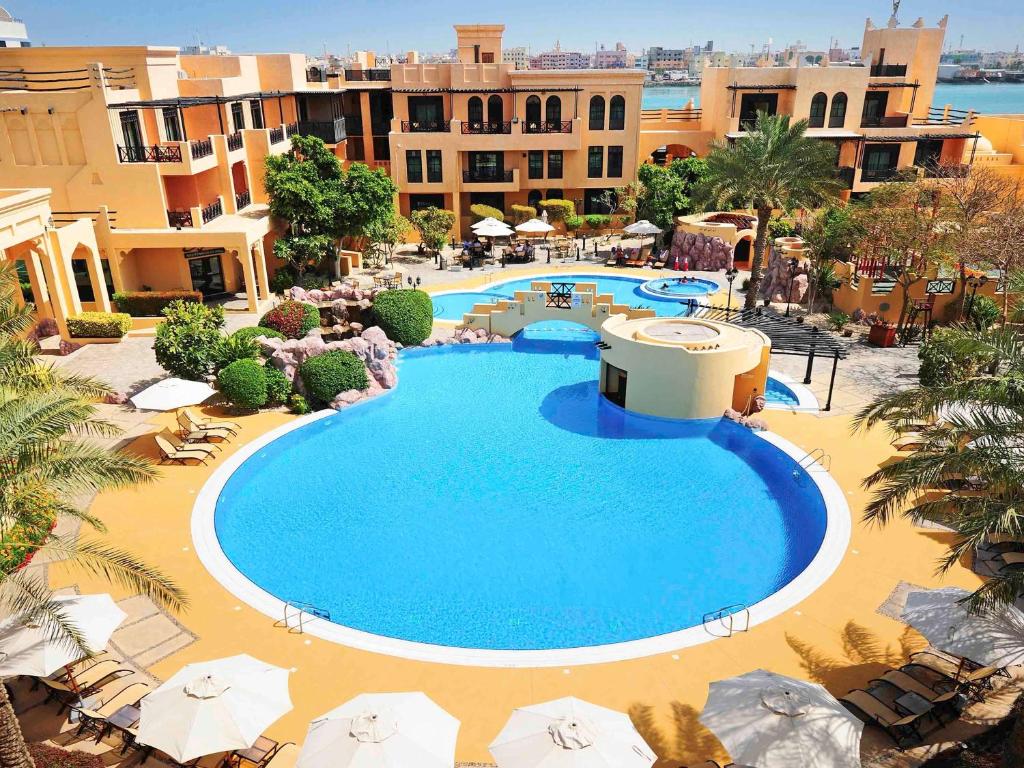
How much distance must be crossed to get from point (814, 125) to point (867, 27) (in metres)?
10.2

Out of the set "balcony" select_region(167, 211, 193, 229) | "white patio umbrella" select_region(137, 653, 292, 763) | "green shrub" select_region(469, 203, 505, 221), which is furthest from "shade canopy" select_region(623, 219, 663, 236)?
"white patio umbrella" select_region(137, 653, 292, 763)

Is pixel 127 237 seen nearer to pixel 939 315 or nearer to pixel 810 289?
pixel 810 289

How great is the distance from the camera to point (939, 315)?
31.4m

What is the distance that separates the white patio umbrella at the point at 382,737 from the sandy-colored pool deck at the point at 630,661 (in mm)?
1347

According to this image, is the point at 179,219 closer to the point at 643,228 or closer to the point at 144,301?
the point at 144,301

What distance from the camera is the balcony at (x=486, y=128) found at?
1902 inches

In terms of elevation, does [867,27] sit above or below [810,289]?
above

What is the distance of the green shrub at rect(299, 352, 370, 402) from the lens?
25094 millimetres

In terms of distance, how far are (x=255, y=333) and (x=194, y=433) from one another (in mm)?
5596

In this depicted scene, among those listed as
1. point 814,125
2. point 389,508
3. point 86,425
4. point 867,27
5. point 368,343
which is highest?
point 867,27

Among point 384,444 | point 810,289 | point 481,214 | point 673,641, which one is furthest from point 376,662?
point 481,214

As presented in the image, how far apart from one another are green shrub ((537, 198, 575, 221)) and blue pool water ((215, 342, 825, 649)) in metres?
24.5

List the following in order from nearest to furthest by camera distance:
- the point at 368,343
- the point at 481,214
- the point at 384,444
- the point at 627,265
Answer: the point at 384,444 < the point at 368,343 < the point at 627,265 < the point at 481,214

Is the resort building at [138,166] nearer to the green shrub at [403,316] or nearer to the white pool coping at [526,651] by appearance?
the green shrub at [403,316]
